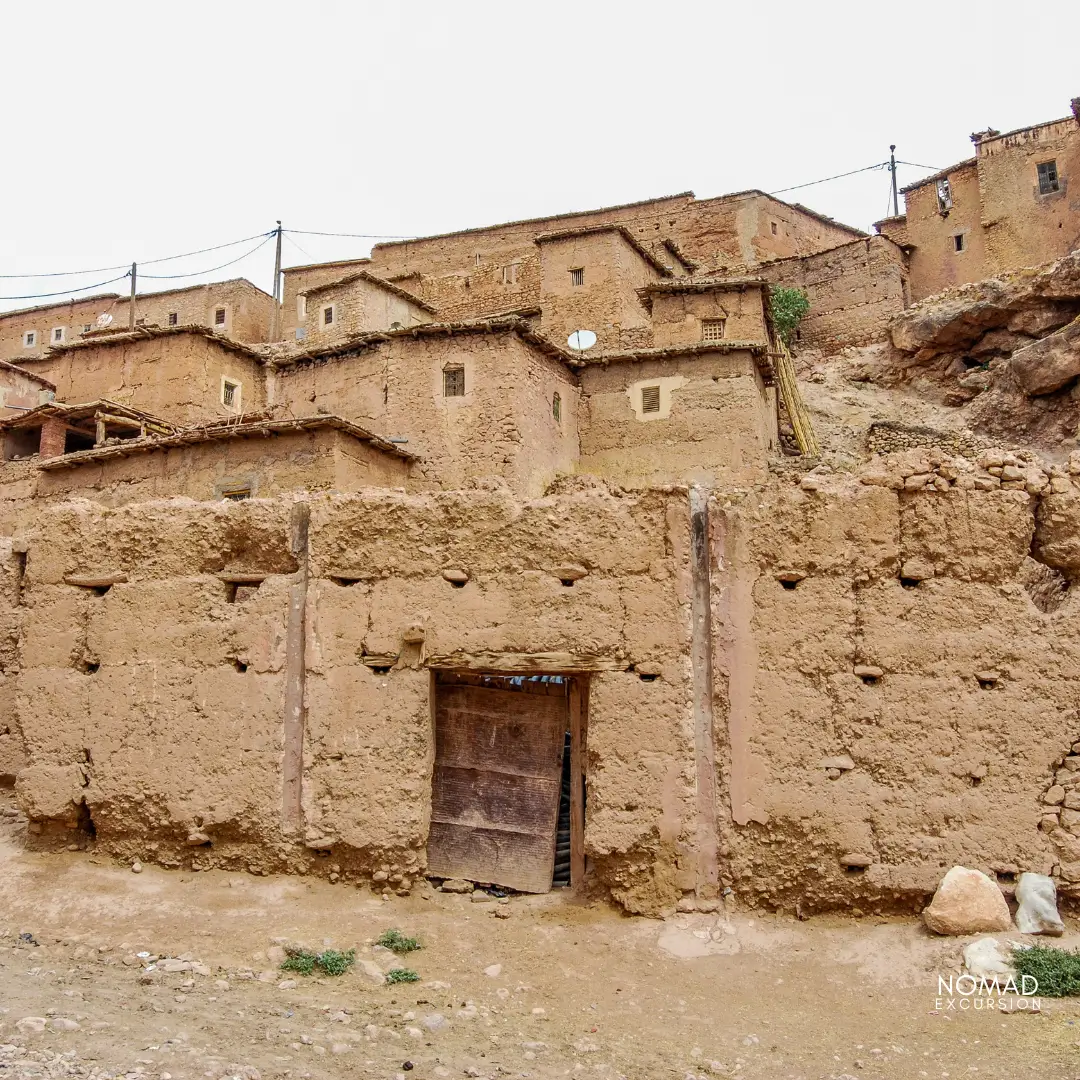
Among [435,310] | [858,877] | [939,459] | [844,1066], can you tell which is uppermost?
[435,310]

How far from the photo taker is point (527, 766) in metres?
7.14

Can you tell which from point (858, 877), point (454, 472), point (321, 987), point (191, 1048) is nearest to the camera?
point (191, 1048)

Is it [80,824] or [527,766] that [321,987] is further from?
[80,824]

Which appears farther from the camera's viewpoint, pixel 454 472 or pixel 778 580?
pixel 454 472

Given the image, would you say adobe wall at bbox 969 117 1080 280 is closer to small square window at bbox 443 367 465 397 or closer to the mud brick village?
small square window at bbox 443 367 465 397

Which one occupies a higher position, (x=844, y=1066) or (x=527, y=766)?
(x=527, y=766)

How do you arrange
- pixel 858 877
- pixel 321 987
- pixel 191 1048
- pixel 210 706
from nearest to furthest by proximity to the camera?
pixel 191 1048, pixel 321 987, pixel 858 877, pixel 210 706

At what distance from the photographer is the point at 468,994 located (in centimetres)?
548

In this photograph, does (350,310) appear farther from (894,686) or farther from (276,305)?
(894,686)

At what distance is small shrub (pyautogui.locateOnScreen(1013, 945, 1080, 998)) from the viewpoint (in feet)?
16.8

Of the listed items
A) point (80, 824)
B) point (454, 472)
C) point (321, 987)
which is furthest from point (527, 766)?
point (454, 472)

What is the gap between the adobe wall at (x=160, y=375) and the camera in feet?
76.7

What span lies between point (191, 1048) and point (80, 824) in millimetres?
3253

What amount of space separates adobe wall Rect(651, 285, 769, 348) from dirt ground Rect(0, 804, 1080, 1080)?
16827mm
